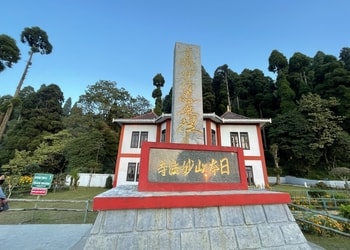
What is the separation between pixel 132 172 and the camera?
11836 millimetres

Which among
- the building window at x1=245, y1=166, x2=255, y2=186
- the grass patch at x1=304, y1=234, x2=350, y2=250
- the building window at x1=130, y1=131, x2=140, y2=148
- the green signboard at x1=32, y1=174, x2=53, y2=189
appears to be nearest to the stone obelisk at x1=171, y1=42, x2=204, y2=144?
the grass patch at x1=304, y1=234, x2=350, y2=250

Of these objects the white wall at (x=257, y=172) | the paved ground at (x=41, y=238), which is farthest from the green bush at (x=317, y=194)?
the paved ground at (x=41, y=238)

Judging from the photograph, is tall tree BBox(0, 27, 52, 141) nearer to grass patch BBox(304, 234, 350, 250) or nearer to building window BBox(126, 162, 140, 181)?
building window BBox(126, 162, 140, 181)

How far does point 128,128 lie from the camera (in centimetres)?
1270

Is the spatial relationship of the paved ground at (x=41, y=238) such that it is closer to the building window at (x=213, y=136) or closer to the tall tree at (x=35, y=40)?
the building window at (x=213, y=136)

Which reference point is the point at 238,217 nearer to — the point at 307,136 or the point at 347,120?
the point at 307,136

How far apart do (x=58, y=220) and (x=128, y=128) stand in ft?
25.1

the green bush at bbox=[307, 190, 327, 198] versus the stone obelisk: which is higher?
the stone obelisk

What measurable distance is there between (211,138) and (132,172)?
5877 mm

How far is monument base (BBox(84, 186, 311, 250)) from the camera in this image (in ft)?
5.78

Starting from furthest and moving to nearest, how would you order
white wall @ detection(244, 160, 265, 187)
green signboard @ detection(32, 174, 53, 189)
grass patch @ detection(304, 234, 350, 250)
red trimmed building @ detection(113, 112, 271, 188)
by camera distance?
red trimmed building @ detection(113, 112, 271, 188)
white wall @ detection(244, 160, 265, 187)
green signboard @ detection(32, 174, 53, 189)
grass patch @ detection(304, 234, 350, 250)

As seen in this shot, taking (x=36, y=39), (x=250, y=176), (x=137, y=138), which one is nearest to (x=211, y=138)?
(x=250, y=176)

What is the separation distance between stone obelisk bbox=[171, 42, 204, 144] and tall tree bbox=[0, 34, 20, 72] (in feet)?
65.4

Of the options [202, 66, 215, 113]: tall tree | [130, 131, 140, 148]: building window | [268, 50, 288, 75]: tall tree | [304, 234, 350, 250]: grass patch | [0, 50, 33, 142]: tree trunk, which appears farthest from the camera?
[268, 50, 288, 75]: tall tree
